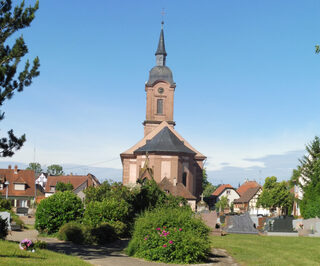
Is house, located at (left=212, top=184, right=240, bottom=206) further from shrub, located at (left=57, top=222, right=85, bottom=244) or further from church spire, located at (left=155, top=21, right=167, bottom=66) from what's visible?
shrub, located at (left=57, top=222, right=85, bottom=244)

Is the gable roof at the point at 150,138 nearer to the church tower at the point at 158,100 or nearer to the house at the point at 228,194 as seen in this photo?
the church tower at the point at 158,100

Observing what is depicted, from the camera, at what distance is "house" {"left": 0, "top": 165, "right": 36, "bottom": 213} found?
66.8 m

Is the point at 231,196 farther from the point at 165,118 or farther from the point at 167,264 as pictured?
the point at 167,264

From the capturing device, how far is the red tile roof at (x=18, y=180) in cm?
6719

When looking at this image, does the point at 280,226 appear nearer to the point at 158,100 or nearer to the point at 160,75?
the point at 158,100

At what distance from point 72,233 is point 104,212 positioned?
2.93 m

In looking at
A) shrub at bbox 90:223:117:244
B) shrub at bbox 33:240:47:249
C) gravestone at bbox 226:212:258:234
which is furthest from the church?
shrub at bbox 33:240:47:249

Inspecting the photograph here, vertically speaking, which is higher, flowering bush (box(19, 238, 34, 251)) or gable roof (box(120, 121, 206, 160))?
gable roof (box(120, 121, 206, 160))

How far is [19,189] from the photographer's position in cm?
6800

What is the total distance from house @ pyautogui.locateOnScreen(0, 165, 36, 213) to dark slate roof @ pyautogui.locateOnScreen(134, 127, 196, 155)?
61.0 ft

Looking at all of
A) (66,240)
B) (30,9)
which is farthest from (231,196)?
(30,9)

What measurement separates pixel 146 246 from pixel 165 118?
6343cm

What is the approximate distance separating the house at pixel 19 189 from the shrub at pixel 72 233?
47.0 meters

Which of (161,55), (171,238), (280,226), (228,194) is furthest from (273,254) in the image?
(228,194)
